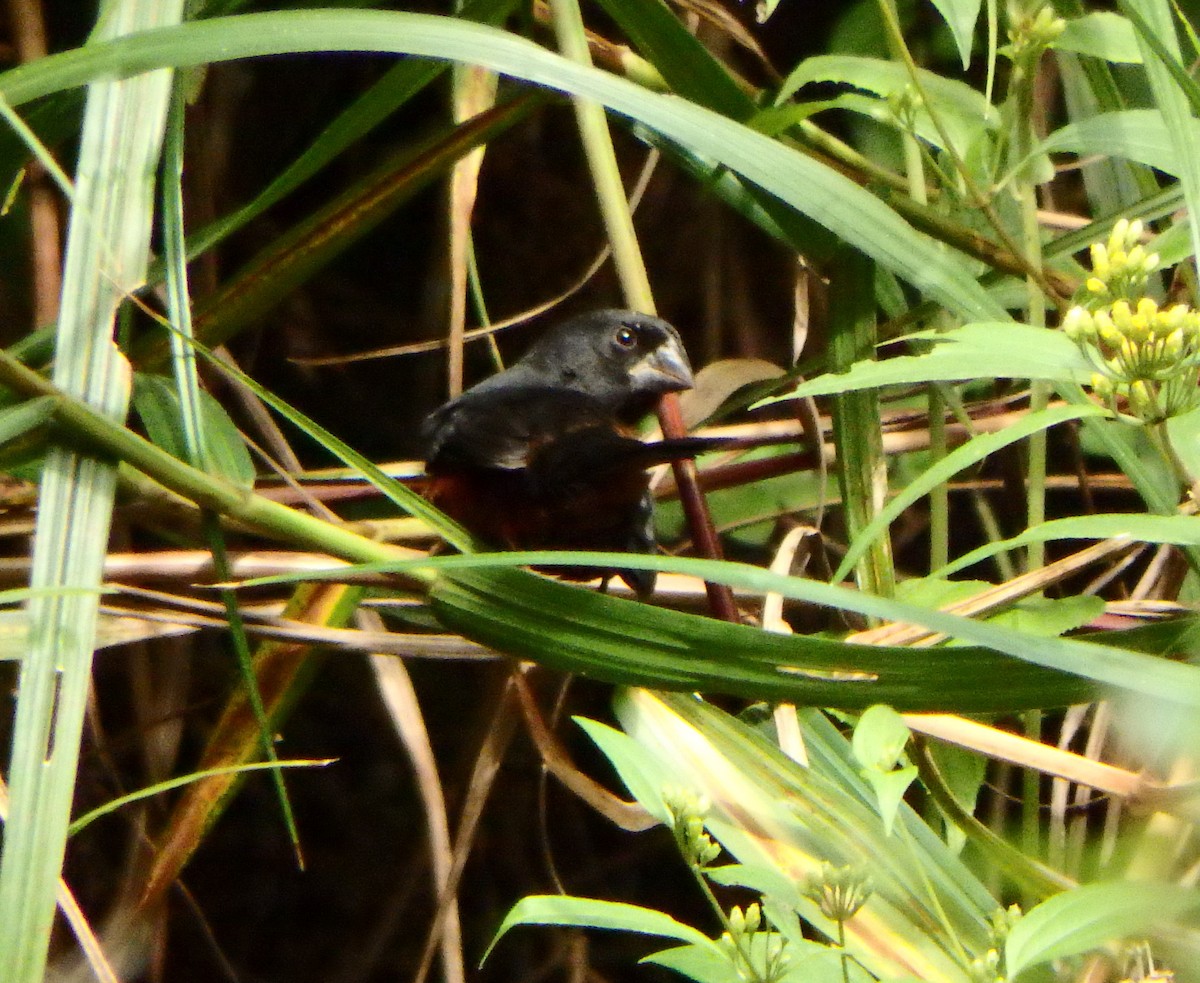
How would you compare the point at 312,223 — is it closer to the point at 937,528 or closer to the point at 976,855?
the point at 937,528

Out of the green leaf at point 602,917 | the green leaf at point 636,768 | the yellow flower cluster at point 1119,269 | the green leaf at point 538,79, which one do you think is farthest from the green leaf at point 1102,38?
the green leaf at point 602,917

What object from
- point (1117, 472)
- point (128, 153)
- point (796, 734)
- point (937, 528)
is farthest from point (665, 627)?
point (1117, 472)

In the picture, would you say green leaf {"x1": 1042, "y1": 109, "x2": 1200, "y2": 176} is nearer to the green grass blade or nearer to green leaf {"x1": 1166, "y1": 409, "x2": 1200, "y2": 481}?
green leaf {"x1": 1166, "y1": 409, "x2": 1200, "y2": 481}

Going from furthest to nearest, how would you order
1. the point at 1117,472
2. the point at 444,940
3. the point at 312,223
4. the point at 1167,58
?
the point at 1117,472, the point at 444,940, the point at 312,223, the point at 1167,58

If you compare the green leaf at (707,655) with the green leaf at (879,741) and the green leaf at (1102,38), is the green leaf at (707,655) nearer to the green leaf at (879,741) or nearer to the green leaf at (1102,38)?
the green leaf at (879,741)

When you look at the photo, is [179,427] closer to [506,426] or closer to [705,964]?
[506,426]

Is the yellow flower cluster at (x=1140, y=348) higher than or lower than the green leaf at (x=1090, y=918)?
higher
